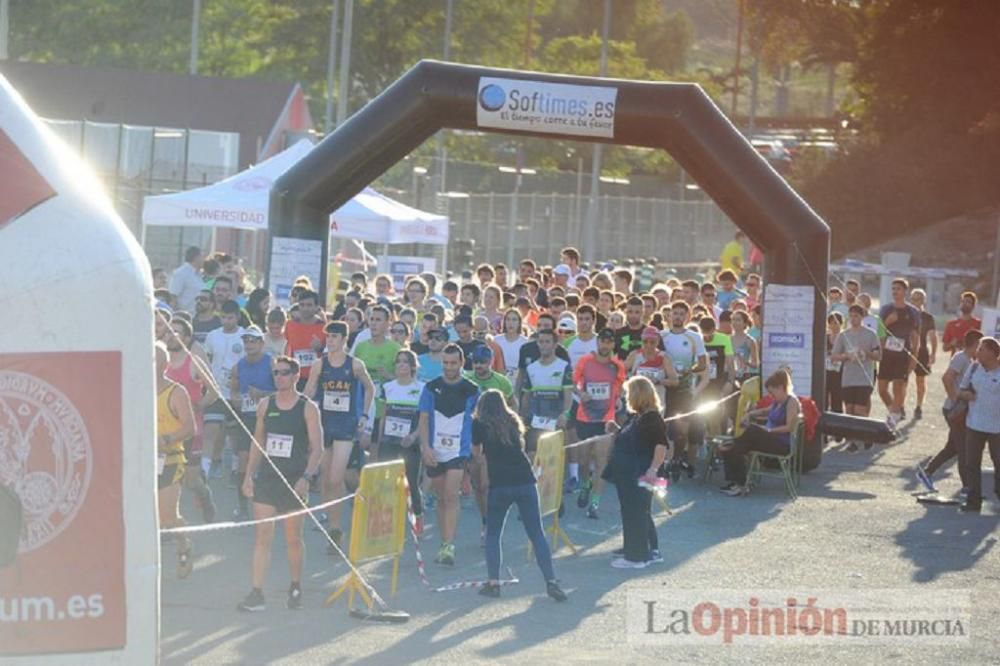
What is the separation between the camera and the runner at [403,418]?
1546 cm

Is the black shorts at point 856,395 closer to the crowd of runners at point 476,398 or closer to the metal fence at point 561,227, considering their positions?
the crowd of runners at point 476,398

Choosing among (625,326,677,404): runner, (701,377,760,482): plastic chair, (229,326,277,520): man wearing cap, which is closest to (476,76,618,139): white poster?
(625,326,677,404): runner

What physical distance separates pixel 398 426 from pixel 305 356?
294 centimetres

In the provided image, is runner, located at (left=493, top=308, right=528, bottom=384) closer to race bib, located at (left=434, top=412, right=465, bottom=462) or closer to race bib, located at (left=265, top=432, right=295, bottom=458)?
race bib, located at (left=434, top=412, right=465, bottom=462)

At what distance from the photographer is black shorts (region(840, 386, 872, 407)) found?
23031 mm

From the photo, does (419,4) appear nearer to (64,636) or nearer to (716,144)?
(716,144)

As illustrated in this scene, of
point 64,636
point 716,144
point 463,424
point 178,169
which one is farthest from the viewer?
point 178,169

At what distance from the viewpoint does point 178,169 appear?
41688mm

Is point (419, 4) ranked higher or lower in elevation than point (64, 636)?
higher

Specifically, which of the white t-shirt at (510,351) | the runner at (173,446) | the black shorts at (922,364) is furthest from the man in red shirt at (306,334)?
the black shorts at (922,364)

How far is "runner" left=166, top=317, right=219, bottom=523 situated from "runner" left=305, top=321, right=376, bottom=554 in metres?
0.89

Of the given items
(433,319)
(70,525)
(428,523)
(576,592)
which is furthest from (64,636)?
(433,319)

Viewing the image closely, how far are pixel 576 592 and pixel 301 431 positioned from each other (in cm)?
234

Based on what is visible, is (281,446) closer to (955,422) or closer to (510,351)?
(510,351)
